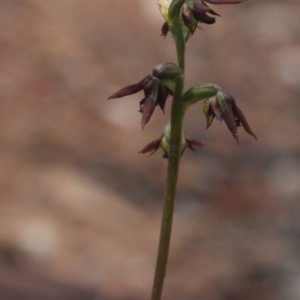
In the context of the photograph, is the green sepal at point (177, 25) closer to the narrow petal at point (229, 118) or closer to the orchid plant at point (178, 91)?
the orchid plant at point (178, 91)

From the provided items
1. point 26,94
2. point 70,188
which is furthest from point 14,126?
point 70,188

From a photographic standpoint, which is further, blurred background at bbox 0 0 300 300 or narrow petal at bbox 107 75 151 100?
blurred background at bbox 0 0 300 300

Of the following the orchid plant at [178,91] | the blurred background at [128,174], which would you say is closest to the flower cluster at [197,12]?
the orchid plant at [178,91]

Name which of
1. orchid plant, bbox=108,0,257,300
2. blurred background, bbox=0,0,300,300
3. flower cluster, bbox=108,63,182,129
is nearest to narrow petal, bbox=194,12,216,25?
orchid plant, bbox=108,0,257,300

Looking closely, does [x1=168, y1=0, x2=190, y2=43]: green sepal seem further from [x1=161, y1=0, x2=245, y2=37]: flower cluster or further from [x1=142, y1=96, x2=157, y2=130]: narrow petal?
[x1=142, y1=96, x2=157, y2=130]: narrow petal

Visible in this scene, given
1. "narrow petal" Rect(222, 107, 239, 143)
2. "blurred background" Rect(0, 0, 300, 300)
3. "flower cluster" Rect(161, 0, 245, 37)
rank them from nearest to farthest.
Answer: "flower cluster" Rect(161, 0, 245, 37) < "narrow petal" Rect(222, 107, 239, 143) < "blurred background" Rect(0, 0, 300, 300)

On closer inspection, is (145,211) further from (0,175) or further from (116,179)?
(0,175)

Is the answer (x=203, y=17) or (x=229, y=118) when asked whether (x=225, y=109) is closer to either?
(x=229, y=118)

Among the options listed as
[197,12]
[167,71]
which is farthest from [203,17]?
[167,71]
